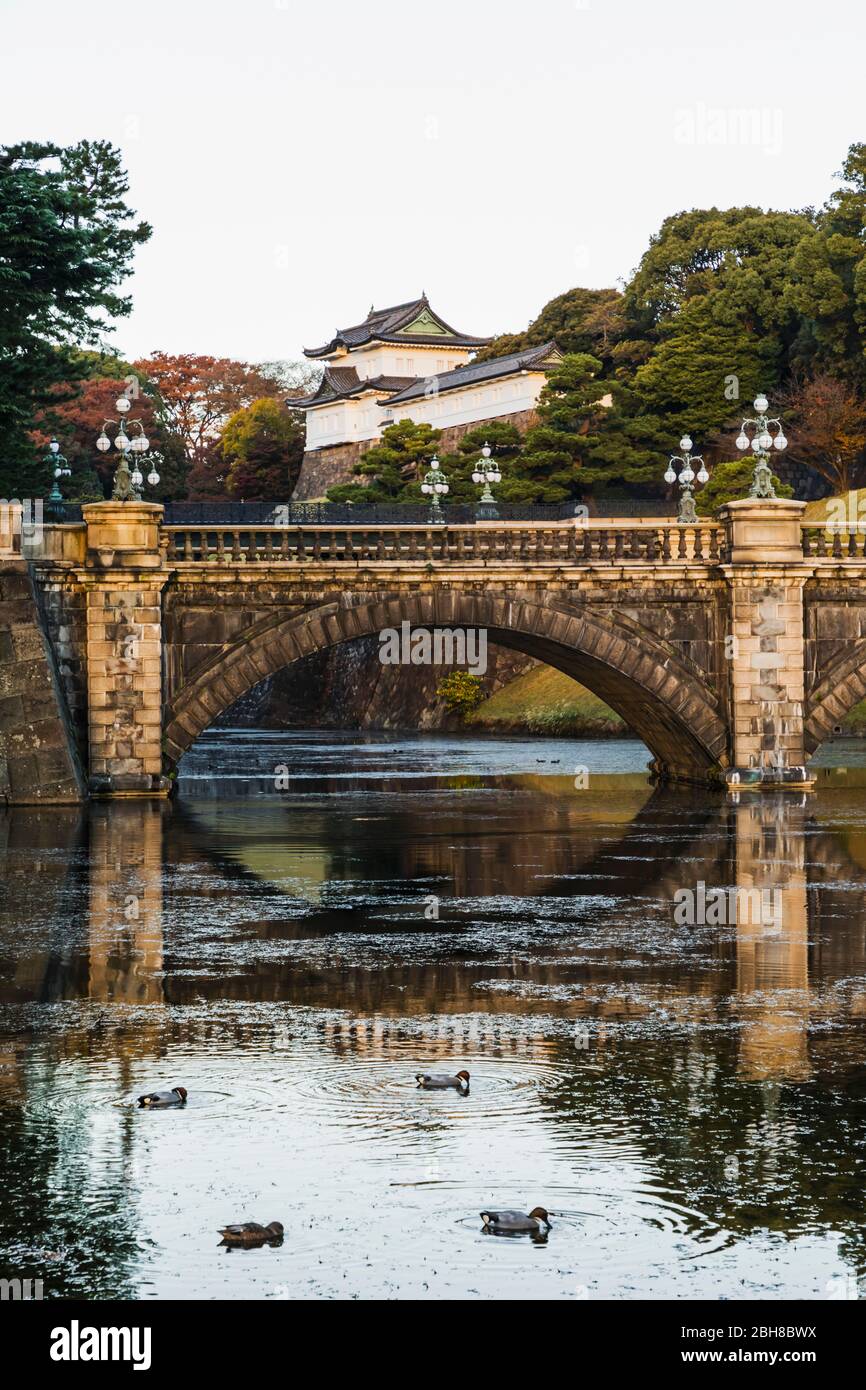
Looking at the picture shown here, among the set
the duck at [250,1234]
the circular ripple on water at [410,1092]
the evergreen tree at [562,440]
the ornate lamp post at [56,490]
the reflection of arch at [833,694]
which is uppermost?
the evergreen tree at [562,440]

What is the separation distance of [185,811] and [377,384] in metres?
83.1

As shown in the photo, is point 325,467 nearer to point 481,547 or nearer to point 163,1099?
point 481,547

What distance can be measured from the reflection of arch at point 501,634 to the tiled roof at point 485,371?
56348 millimetres

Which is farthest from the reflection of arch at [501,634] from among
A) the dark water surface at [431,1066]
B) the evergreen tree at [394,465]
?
the evergreen tree at [394,465]

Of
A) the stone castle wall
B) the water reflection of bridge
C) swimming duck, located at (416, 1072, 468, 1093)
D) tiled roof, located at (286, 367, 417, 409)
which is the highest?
tiled roof, located at (286, 367, 417, 409)

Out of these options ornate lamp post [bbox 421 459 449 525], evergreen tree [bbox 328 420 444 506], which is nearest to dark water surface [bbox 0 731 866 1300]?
ornate lamp post [bbox 421 459 449 525]

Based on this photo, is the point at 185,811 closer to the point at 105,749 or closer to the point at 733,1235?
the point at 105,749

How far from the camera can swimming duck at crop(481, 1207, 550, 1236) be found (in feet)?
34.7

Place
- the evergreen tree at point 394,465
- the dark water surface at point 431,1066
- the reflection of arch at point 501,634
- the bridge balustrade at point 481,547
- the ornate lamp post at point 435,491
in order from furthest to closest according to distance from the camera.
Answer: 1. the evergreen tree at point 394,465
2. the ornate lamp post at point 435,491
3. the bridge balustrade at point 481,547
4. the reflection of arch at point 501,634
5. the dark water surface at point 431,1066

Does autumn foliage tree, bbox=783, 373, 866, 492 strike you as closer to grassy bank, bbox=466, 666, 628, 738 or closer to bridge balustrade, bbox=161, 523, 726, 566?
grassy bank, bbox=466, 666, 628, 738

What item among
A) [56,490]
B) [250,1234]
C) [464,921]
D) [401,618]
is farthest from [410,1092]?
[56,490]

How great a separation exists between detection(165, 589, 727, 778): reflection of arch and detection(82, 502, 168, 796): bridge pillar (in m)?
0.90

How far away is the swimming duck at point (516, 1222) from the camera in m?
10.6

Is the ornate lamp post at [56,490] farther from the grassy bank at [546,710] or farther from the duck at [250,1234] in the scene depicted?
the duck at [250,1234]
